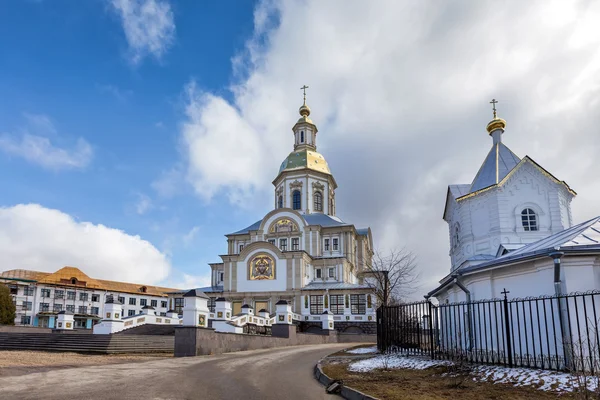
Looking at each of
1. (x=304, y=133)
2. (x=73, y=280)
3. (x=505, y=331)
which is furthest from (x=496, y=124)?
(x=73, y=280)

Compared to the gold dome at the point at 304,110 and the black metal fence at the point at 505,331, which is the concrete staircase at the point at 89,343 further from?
the gold dome at the point at 304,110

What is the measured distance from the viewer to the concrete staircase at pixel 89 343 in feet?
64.8

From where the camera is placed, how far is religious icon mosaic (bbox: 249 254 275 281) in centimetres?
4603

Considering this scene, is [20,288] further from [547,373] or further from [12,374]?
[547,373]

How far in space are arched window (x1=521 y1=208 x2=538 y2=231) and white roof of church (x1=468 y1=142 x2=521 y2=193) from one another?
2.11 metres

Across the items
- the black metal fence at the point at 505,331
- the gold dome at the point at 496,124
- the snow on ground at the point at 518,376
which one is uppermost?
the gold dome at the point at 496,124

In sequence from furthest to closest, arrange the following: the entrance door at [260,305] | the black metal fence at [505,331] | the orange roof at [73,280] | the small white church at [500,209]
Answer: the orange roof at [73,280] < the entrance door at [260,305] < the small white church at [500,209] < the black metal fence at [505,331]

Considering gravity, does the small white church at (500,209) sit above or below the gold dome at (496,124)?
below

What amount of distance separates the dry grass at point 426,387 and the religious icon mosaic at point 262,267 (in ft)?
113

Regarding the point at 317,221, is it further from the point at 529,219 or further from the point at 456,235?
the point at 529,219

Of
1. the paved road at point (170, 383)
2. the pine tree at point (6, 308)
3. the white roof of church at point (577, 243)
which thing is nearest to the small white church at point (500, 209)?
the white roof of church at point (577, 243)

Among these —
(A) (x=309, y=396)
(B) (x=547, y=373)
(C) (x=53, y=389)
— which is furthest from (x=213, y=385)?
(B) (x=547, y=373)

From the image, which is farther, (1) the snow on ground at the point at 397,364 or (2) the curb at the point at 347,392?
(1) the snow on ground at the point at 397,364

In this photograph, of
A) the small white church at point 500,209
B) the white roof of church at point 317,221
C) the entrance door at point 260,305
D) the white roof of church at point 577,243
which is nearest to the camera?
the white roof of church at point 577,243
